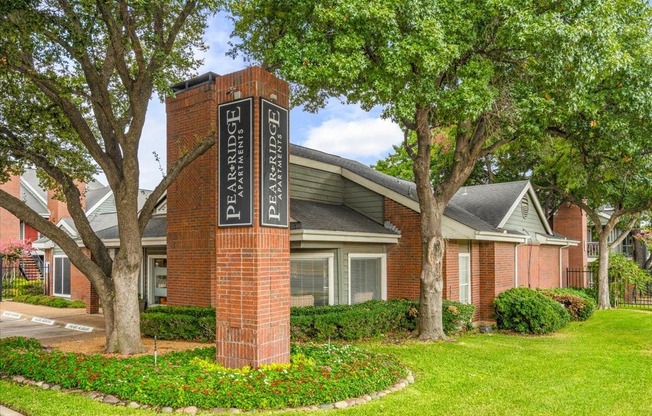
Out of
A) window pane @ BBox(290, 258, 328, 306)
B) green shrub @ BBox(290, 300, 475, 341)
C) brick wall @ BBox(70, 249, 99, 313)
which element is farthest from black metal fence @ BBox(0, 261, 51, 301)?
green shrub @ BBox(290, 300, 475, 341)

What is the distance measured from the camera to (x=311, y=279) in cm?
1279

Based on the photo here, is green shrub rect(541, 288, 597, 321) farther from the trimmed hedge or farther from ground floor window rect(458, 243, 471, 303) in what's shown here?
the trimmed hedge

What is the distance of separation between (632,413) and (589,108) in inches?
255

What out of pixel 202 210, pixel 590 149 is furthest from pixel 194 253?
pixel 590 149

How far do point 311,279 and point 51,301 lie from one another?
13.0 meters

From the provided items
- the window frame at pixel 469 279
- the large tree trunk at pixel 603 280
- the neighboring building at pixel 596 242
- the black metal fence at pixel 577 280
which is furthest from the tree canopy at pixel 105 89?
the neighboring building at pixel 596 242

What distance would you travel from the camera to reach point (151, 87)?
1012 cm

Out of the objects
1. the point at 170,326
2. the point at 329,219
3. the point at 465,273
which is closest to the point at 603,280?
the point at 465,273

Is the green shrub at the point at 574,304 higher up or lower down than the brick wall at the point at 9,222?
lower down

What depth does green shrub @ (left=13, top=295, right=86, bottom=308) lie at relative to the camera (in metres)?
19.2

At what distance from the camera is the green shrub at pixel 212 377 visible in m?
6.36

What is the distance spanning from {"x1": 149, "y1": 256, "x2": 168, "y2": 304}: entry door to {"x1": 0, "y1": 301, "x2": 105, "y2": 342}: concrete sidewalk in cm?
176

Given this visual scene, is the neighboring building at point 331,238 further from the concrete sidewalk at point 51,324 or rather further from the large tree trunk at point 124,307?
the large tree trunk at point 124,307

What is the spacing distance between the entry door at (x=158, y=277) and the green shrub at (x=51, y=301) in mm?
5635
